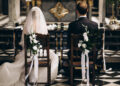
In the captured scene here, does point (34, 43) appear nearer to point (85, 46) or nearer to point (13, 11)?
point (85, 46)

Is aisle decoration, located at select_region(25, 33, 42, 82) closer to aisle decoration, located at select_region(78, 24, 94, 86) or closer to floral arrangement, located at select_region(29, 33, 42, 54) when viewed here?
floral arrangement, located at select_region(29, 33, 42, 54)

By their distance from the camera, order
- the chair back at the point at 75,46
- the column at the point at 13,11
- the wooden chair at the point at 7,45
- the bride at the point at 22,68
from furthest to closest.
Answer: the column at the point at 13,11
the wooden chair at the point at 7,45
the bride at the point at 22,68
the chair back at the point at 75,46

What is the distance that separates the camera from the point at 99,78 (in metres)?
6.74

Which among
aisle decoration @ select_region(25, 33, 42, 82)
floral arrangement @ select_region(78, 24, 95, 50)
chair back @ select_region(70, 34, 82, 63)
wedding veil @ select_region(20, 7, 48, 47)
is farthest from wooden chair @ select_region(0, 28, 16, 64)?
floral arrangement @ select_region(78, 24, 95, 50)

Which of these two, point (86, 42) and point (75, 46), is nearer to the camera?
point (86, 42)

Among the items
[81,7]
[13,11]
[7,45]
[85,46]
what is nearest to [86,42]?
[85,46]

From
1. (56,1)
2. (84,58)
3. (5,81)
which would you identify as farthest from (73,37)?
(56,1)

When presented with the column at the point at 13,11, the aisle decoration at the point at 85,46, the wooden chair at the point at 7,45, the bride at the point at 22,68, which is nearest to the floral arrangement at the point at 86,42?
the aisle decoration at the point at 85,46

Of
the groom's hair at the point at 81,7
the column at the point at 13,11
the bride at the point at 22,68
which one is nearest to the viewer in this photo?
the groom's hair at the point at 81,7

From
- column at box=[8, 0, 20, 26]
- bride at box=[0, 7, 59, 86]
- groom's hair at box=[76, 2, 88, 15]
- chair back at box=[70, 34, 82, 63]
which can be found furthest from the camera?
column at box=[8, 0, 20, 26]

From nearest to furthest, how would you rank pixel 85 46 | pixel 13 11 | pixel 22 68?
pixel 85 46 < pixel 22 68 < pixel 13 11

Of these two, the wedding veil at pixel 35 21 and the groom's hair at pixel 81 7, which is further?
the wedding veil at pixel 35 21

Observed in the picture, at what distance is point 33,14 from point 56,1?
6.58 m

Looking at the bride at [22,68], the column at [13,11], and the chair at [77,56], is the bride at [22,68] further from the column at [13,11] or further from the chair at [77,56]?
the column at [13,11]
